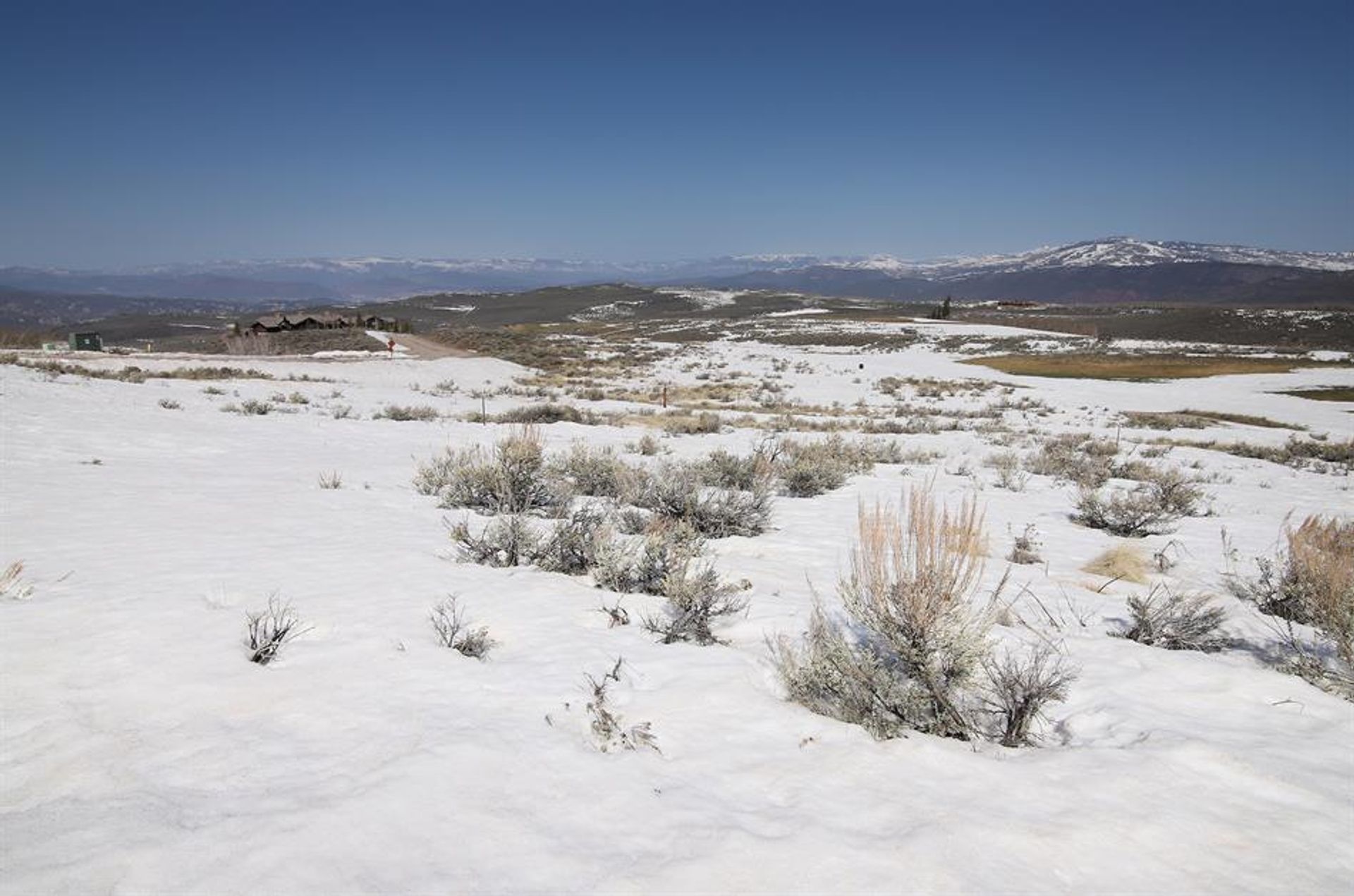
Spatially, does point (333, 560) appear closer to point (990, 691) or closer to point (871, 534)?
point (871, 534)

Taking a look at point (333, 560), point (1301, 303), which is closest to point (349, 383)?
point (333, 560)

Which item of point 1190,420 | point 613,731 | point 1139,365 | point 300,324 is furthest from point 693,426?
point 300,324

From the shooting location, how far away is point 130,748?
246 cm

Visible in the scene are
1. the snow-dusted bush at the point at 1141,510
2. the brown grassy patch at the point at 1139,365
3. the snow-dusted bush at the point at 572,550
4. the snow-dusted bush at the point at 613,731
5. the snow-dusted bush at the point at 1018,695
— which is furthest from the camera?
the brown grassy patch at the point at 1139,365

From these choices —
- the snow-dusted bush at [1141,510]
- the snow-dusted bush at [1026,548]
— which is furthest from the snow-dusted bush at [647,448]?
the snow-dusted bush at [1141,510]

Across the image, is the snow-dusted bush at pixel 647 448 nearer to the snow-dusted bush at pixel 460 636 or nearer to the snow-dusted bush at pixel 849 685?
the snow-dusted bush at pixel 460 636

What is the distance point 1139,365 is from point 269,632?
43.9 m

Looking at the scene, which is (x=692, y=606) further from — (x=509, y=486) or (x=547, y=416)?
(x=547, y=416)

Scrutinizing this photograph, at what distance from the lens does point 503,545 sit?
525 cm

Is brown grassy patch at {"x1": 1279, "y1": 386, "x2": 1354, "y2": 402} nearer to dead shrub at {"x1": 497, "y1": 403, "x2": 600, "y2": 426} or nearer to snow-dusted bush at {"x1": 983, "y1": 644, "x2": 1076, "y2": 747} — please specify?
dead shrub at {"x1": 497, "y1": 403, "x2": 600, "y2": 426}

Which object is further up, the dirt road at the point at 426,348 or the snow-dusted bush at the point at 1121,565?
the dirt road at the point at 426,348

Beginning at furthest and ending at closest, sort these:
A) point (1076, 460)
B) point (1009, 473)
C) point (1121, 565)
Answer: point (1076, 460)
point (1009, 473)
point (1121, 565)

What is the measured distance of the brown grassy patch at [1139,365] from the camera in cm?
3253

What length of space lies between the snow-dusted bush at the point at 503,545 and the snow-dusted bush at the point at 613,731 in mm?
2314
